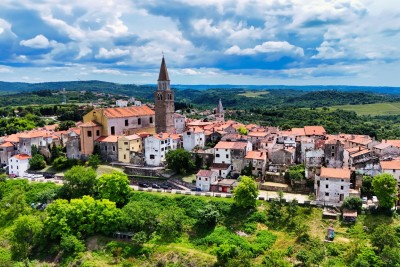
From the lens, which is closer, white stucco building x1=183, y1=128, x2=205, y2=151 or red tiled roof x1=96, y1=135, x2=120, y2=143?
white stucco building x1=183, y1=128, x2=205, y2=151

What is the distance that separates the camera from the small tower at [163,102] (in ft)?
281

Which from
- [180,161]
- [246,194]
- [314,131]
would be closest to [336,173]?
[246,194]

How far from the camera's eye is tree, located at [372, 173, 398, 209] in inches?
2095

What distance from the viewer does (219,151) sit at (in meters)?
68.8

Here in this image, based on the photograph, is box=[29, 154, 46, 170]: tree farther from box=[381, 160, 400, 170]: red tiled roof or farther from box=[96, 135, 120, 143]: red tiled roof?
box=[381, 160, 400, 170]: red tiled roof

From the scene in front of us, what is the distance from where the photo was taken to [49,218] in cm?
5466

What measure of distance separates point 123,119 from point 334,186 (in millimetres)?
47334

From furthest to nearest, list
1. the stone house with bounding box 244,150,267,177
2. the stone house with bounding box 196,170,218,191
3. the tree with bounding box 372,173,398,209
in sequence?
the stone house with bounding box 244,150,267,177
the stone house with bounding box 196,170,218,191
the tree with bounding box 372,173,398,209

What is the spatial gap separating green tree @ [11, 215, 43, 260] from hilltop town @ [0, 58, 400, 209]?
74.3 feet

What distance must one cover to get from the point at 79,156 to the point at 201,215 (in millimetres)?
35156

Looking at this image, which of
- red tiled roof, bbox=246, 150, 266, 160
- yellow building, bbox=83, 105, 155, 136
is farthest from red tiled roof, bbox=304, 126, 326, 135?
yellow building, bbox=83, 105, 155, 136

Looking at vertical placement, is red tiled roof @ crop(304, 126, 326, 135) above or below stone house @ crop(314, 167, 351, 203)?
above

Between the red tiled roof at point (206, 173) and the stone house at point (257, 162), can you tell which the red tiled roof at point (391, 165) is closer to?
the stone house at point (257, 162)

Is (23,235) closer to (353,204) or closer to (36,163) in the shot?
(36,163)
